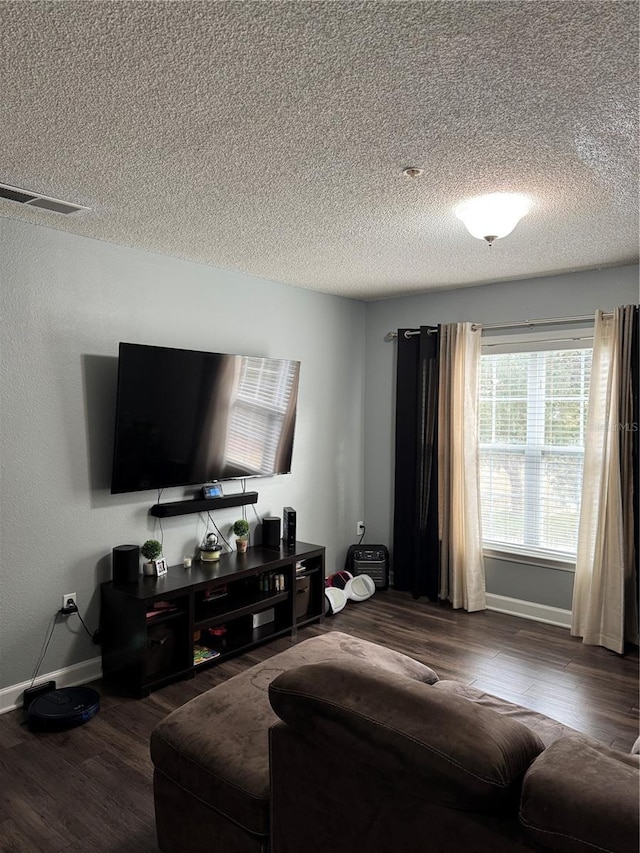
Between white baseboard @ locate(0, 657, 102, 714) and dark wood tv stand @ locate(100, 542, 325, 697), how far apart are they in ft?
0.21

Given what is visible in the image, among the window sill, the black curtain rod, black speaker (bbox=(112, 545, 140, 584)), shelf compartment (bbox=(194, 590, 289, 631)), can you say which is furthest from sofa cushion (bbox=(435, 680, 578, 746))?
the black curtain rod

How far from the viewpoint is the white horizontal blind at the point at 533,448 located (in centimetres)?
442

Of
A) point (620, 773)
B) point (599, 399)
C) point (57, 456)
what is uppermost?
point (599, 399)

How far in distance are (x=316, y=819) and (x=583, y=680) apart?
2.56 metres

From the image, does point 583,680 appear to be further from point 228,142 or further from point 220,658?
point 228,142

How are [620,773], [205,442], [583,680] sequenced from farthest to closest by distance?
[205,442] < [583,680] < [620,773]

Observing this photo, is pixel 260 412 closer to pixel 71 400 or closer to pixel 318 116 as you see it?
pixel 71 400

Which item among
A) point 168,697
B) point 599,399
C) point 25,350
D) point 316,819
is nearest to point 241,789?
point 316,819

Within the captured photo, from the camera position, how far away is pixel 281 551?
4.29 m

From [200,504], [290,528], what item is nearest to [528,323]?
[290,528]

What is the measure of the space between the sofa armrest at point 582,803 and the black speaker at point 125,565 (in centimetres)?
270

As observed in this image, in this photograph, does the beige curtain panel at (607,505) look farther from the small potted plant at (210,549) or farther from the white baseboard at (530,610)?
the small potted plant at (210,549)

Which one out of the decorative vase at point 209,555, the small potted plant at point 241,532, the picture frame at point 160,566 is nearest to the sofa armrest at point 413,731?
the picture frame at point 160,566

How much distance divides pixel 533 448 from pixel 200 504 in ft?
8.25
